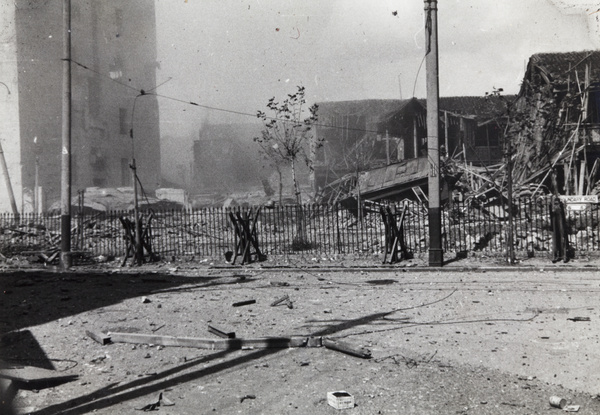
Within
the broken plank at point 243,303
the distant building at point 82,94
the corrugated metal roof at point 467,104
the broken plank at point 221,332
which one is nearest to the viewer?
the broken plank at point 221,332

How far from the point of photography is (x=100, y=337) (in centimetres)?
713

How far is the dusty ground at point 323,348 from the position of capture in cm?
500

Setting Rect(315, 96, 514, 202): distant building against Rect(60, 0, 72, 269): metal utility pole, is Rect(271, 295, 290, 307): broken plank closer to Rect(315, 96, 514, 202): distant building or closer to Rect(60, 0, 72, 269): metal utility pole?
Rect(60, 0, 72, 269): metal utility pole

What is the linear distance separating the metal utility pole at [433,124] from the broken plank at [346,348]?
363 inches

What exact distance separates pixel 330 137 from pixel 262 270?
3777 centimetres

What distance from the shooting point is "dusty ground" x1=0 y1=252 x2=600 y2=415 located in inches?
197

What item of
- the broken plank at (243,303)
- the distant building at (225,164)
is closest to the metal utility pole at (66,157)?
the broken plank at (243,303)

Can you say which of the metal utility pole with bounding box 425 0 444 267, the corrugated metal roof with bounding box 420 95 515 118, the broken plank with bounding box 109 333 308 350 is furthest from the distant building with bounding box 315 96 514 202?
the broken plank with bounding box 109 333 308 350

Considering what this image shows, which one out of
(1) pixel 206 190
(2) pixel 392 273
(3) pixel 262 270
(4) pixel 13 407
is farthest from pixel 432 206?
(1) pixel 206 190

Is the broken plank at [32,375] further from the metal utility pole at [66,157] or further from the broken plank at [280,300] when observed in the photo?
the metal utility pole at [66,157]

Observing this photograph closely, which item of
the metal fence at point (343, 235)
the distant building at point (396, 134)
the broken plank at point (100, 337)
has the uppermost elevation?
the distant building at point (396, 134)

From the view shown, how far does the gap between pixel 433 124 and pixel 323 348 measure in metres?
9.99

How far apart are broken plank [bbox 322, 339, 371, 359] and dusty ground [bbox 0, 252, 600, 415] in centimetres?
8

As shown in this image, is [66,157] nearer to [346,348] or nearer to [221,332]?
[221,332]
